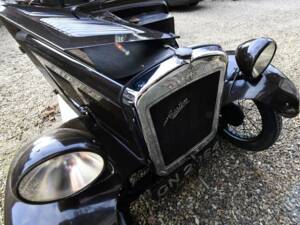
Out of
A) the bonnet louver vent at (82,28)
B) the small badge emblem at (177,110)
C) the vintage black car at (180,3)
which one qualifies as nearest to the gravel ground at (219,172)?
the small badge emblem at (177,110)

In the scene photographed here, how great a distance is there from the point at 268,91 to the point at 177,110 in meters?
0.73

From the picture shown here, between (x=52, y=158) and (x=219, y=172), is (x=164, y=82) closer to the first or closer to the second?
(x=52, y=158)

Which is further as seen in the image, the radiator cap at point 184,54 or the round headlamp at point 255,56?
the round headlamp at point 255,56

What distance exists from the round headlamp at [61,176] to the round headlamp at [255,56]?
1.23 m

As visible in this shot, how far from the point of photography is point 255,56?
1.86 m

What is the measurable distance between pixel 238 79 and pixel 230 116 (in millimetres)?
363

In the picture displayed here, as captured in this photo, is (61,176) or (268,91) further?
(268,91)

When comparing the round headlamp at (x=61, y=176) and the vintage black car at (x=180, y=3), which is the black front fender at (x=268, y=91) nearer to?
the round headlamp at (x=61, y=176)

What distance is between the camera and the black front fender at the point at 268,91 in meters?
1.90

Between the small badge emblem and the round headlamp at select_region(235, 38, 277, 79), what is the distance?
1.90 feet

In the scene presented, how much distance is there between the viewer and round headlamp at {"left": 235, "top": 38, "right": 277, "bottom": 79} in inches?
73.7

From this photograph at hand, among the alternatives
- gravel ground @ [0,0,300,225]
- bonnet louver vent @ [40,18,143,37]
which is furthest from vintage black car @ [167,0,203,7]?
bonnet louver vent @ [40,18,143,37]

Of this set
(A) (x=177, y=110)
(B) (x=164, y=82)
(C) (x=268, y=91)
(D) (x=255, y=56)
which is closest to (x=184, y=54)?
(B) (x=164, y=82)

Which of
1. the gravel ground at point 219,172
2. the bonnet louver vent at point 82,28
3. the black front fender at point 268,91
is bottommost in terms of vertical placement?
the gravel ground at point 219,172
